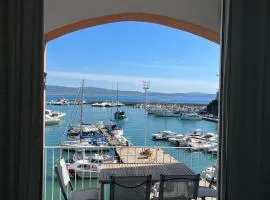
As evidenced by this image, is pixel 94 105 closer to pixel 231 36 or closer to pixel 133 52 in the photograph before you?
pixel 133 52

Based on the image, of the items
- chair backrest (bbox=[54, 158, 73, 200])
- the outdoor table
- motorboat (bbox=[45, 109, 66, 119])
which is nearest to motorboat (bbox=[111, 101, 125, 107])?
motorboat (bbox=[45, 109, 66, 119])

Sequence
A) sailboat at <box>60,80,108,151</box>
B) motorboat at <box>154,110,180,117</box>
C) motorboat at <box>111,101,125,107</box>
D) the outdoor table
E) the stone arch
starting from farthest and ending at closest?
motorboat at <box>154,110,180,117</box> → motorboat at <box>111,101,125,107</box> → sailboat at <box>60,80,108,151</box> → the outdoor table → the stone arch

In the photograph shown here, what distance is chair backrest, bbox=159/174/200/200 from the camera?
3.22m

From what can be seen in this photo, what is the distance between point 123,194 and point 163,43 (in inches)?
572

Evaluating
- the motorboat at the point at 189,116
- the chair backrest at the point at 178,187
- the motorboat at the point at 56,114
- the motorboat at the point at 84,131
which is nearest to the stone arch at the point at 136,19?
the chair backrest at the point at 178,187

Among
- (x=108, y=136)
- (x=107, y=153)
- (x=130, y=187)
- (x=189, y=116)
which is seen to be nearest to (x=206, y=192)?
(x=130, y=187)

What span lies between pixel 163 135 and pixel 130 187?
10.2 m

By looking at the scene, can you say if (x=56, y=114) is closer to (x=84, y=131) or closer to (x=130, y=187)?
(x=84, y=131)

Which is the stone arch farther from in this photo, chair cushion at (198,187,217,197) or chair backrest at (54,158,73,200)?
chair cushion at (198,187,217,197)

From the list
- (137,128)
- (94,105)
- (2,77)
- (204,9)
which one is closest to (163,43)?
(137,128)

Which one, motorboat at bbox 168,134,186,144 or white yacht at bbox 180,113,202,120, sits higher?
white yacht at bbox 180,113,202,120

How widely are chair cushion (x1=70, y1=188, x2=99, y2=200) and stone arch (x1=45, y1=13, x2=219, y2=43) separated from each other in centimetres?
160

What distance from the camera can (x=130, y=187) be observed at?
10.3ft

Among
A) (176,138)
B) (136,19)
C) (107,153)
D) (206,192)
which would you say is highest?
(136,19)
